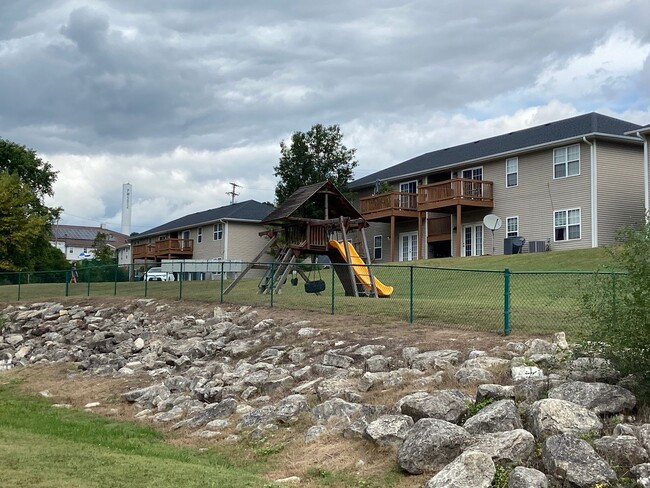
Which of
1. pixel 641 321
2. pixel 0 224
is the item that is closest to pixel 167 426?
pixel 641 321

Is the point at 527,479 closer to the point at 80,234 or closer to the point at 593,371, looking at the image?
the point at 593,371

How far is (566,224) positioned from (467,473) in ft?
83.1

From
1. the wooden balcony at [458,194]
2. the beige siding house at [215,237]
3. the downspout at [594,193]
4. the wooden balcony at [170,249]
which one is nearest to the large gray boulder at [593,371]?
the downspout at [594,193]

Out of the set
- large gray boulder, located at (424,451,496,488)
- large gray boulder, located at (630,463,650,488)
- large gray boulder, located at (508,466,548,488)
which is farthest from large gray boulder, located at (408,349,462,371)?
large gray boulder, located at (630,463,650,488)

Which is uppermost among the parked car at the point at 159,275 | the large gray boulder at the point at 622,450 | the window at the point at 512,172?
the window at the point at 512,172

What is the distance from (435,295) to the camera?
848 inches

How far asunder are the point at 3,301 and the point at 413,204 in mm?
19954

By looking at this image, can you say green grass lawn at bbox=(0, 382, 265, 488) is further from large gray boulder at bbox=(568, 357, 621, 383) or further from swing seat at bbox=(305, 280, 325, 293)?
swing seat at bbox=(305, 280, 325, 293)

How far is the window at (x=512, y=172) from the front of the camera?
33.4 m

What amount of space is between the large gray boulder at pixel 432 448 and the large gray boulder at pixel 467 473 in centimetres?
45

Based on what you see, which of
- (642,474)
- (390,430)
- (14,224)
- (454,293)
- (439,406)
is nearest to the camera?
(642,474)

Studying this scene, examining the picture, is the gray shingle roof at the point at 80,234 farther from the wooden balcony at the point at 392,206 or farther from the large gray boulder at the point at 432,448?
the large gray boulder at the point at 432,448

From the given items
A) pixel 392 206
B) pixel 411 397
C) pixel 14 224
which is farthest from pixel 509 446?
pixel 14 224

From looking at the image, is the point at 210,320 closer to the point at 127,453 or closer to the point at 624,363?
the point at 127,453
